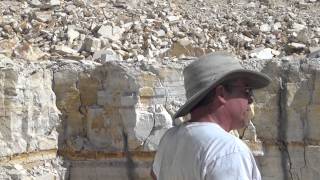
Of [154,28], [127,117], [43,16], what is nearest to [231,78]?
[127,117]

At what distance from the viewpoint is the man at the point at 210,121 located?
214 cm

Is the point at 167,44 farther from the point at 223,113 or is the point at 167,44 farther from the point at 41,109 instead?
the point at 223,113

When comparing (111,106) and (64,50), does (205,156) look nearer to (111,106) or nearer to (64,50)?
(111,106)

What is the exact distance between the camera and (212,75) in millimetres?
2342

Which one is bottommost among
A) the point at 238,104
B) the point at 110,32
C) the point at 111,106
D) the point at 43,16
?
the point at 111,106

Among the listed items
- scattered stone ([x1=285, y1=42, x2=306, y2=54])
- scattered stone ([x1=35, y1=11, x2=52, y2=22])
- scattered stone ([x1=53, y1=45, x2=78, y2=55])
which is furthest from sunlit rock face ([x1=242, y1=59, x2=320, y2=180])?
scattered stone ([x1=35, y1=11, x2=52, y2=22])

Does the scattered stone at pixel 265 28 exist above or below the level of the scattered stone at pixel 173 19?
below

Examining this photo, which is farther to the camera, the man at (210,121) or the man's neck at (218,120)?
the man's neck at (218,120)

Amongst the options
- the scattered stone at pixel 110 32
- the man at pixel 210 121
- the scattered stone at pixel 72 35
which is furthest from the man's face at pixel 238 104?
the scattered stone at pixel 72 35

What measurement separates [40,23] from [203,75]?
8248 millimetres

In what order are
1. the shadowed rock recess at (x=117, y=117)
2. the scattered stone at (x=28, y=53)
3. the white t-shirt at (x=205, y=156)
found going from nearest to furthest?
the white t-shirt at (x=205, y=156) < the shadowed rock recess at (x=117, y=117) < the scattered stone at (x=28, y=53)

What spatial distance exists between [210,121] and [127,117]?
3808 millimetres

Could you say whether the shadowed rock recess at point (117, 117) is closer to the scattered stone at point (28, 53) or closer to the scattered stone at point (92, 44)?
the scattered stone at point (28, 53)

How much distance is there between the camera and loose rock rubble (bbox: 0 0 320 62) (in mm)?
8758
